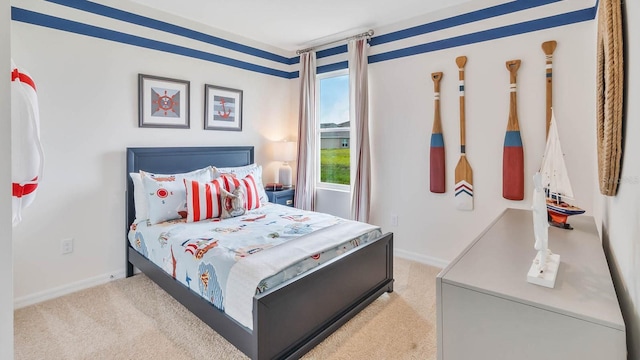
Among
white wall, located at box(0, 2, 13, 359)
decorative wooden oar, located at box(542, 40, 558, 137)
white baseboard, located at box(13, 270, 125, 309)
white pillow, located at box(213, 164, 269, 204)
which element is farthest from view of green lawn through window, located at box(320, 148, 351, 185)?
white wall, located at box(0, 2, 13, 359)

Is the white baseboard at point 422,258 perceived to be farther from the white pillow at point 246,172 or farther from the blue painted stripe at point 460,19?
the blue painted stripe at point 460,19

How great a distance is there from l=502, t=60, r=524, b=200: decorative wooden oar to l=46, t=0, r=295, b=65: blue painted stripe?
2.85 m

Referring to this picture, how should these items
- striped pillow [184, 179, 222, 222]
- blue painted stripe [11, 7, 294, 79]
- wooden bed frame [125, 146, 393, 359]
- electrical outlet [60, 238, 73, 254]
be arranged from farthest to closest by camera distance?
striped pillow [184, 179, 222, 222], electrical outlet [60, 238, 73, 254], blue painted stripe [11, 7, 294, 79], wooden bed frame [125, 146, 393, 359]

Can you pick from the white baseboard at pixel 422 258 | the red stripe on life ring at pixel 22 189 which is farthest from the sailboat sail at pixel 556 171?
the red stripe on life ring at pixel 22 189

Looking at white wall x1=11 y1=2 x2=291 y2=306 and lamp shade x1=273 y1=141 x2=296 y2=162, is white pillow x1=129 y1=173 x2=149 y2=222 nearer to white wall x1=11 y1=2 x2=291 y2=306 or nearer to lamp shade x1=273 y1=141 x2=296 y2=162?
white wall x1=11 y1=2 x2=291 y2=306

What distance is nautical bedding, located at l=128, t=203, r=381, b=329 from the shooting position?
67.6 inches

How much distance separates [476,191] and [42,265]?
3774mm

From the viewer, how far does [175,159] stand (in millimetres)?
3188

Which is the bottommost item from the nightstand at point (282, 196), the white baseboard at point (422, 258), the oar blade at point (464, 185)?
the white baseboard at point (422, 258)

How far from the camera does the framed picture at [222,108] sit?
3486mm

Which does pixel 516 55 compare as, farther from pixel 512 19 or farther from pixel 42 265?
pixel 42 265

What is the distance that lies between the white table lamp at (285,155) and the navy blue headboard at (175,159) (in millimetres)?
463

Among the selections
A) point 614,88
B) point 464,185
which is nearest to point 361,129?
point 464,185

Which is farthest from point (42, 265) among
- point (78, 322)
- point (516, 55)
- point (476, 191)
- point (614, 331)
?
point (516, 55)
